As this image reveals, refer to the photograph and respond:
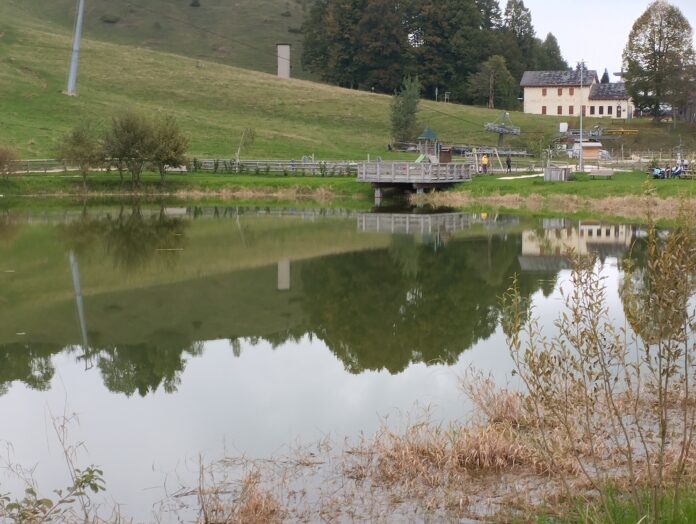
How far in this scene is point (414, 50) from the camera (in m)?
115

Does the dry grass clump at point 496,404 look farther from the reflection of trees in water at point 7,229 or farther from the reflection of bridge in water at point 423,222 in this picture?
the reflection of trees in water at point 7,229

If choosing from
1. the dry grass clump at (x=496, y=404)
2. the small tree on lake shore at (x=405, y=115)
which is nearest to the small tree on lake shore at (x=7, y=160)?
the small tree on lake shore at (x=405, y=115)

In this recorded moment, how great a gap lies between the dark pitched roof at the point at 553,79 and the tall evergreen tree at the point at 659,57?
52.1ft

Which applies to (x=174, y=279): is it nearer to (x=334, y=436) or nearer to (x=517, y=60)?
(x=334, y=436)

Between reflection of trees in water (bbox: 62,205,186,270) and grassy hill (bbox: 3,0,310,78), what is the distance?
8442 centimetres

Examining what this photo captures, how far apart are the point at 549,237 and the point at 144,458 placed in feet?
85.0

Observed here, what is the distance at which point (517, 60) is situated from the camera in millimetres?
124625

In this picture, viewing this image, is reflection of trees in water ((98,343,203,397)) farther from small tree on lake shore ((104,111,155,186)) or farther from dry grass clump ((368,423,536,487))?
small tree on lake shore ((104,111,155,186))

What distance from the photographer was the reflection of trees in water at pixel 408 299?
677 inches

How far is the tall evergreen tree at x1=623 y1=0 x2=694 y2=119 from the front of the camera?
89812 mm

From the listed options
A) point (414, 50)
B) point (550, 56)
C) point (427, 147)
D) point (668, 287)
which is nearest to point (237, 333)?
point (668, 287)

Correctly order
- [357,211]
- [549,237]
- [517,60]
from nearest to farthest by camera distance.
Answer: [549,237] → [357,211] → [517,60]

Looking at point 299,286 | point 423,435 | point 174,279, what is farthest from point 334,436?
point 174,279

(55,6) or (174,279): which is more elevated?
(55,6)
